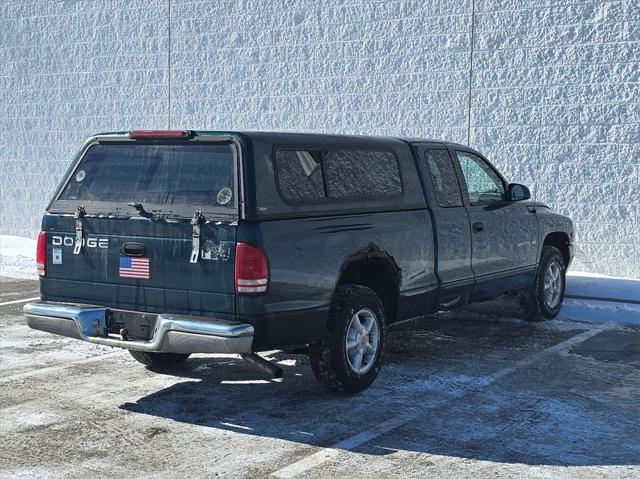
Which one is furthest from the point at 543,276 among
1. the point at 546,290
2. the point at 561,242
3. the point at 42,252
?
the point at 42,252

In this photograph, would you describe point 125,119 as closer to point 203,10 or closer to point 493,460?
point 203,10

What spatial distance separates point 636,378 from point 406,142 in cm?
271

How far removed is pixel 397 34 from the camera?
535 inches

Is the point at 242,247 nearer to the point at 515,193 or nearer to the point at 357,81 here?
the point at 515,193

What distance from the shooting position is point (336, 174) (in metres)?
7.41

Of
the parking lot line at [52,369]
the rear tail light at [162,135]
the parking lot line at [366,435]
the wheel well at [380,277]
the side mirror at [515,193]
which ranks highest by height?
the rear tail light at [162,135]

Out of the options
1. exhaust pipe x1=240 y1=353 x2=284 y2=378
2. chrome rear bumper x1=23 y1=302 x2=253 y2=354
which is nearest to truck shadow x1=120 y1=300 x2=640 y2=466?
exhaust pipe x1=240 y1=353 x2=284 y2=378

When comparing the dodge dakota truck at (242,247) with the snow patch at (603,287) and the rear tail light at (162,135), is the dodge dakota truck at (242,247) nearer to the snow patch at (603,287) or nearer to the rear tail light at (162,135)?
the rear tail light at (162,135)

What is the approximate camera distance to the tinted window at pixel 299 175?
22.5 ft

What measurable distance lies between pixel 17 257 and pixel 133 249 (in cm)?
966

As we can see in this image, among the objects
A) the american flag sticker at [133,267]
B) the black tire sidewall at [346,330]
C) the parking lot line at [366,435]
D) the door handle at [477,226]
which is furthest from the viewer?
the door handle at [477,226]

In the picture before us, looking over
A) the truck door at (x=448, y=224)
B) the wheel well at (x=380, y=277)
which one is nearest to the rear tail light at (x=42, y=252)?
the wheel well at (x=380, y=277)

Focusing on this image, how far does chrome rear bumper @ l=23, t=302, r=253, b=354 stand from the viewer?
6367 mm

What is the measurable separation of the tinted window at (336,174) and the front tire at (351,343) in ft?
2.50
